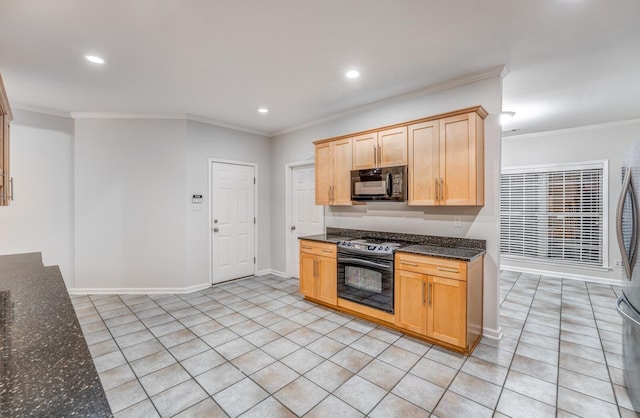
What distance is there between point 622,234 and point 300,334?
2.83m

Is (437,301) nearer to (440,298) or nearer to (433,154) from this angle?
(440,298)

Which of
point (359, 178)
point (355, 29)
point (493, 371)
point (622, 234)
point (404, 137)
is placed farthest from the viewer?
point (359, 178)

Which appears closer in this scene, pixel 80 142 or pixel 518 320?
pixel 518 320

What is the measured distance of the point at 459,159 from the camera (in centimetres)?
297

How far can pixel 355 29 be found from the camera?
7.55ft

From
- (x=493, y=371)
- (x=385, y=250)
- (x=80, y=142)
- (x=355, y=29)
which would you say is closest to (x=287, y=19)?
(x=355, y=29)

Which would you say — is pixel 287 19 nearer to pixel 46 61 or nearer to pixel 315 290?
pixel 46 61

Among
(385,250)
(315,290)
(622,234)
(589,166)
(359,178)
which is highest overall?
(589,166)

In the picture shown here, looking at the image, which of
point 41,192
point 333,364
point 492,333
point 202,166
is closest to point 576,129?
point 492,333

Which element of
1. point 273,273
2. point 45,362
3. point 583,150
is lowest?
point 273,273

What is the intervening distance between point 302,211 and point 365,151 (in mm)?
1881

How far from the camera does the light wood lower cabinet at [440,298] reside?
2.69m

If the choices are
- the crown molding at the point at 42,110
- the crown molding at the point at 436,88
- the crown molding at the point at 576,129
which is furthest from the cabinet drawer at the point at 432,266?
the crown molding at the point at 42,110

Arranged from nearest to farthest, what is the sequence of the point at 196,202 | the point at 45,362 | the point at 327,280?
1. the point at 45,362
2. the point at 327,280
3. the point at 196,202
